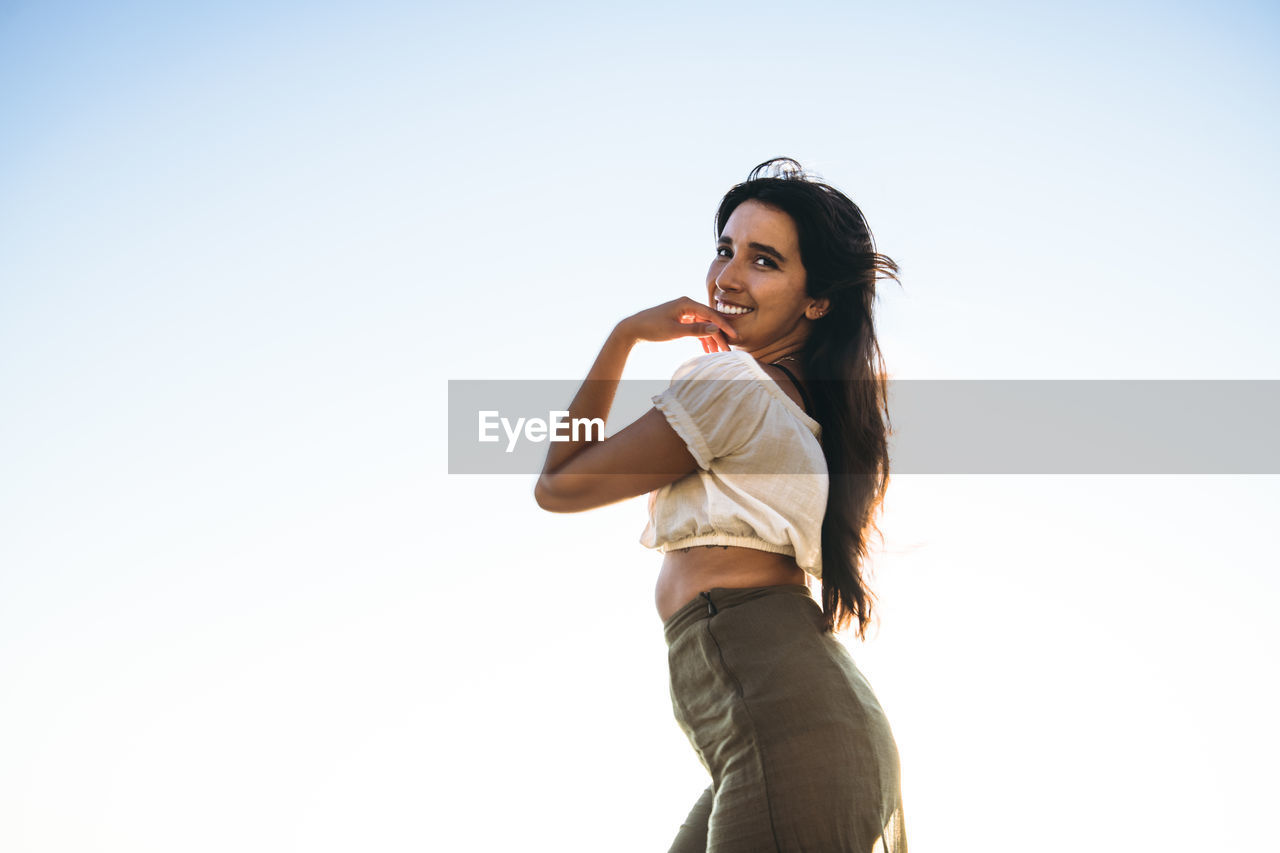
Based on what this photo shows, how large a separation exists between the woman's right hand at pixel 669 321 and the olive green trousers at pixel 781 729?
0.62m

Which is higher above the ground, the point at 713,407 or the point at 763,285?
the point at 763,285

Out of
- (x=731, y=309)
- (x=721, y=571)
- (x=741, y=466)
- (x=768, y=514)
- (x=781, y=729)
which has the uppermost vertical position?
(x=731, y=309)

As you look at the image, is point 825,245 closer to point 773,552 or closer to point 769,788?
point 773,552

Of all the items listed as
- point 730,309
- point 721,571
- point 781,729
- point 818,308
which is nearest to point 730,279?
point 730,309

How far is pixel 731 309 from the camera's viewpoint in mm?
2545

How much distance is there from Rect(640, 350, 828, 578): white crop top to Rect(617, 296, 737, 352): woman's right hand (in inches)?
7.7

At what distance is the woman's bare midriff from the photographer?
2068mm

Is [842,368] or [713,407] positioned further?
[842,368]

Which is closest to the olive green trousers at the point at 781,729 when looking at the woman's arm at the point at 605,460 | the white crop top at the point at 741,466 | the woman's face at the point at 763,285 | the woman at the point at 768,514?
the woman at the point at 768,514

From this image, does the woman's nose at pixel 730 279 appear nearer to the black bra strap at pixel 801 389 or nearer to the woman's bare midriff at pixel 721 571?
the black bra strap at pixel 801 389

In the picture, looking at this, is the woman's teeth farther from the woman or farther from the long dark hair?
the long dark hair

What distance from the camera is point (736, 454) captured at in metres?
2.11

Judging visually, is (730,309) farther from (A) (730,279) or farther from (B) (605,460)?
(B) (605,460)

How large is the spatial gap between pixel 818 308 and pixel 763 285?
0.52 feet
